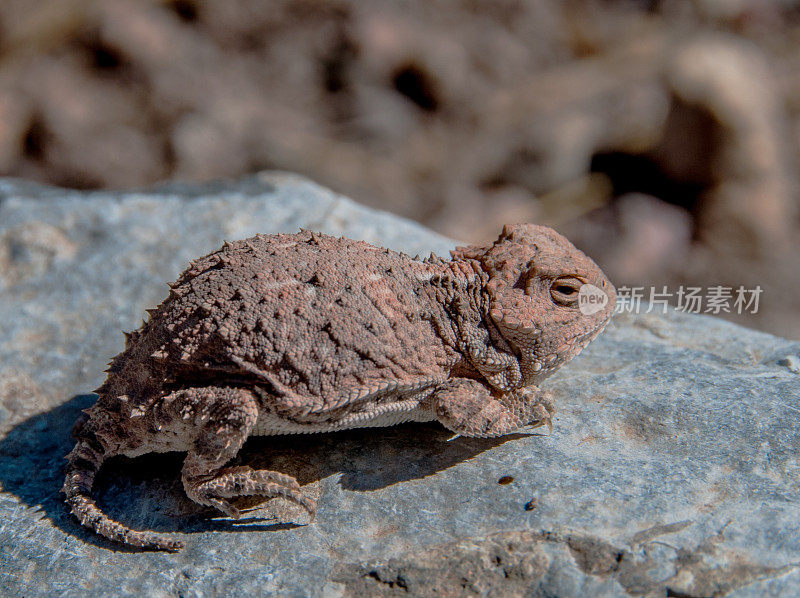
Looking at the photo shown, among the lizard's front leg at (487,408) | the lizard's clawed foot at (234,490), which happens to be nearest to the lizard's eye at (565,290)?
the lizard's front leg at (487,408)

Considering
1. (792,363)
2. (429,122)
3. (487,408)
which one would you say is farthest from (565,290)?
(429,122)

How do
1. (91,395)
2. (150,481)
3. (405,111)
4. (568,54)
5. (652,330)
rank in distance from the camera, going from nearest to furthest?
(150,481) → (91,395) → (652,330) → (405,111) → (568,54)

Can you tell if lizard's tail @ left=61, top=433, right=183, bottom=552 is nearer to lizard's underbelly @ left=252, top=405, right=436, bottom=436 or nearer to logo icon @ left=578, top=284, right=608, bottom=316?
lizard's underbelly @ left=252, top=405, right=436, bottom=436

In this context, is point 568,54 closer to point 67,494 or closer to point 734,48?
point 734,48

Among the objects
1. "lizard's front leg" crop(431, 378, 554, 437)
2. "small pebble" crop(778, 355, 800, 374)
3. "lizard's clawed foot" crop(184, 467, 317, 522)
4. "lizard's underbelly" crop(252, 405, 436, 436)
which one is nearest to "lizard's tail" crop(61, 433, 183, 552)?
"lizard's clawed foot" crop(184, 467, 317, 522)

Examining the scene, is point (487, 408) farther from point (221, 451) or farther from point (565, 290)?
point (221, 451)

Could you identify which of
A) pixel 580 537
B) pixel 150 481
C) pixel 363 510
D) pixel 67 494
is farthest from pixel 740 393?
pixel 67 494

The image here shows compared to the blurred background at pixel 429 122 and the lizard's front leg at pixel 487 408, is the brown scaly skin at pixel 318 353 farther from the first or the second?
the blurred background at pixel 429 122

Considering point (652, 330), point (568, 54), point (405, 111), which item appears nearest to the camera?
point (652, 330)
